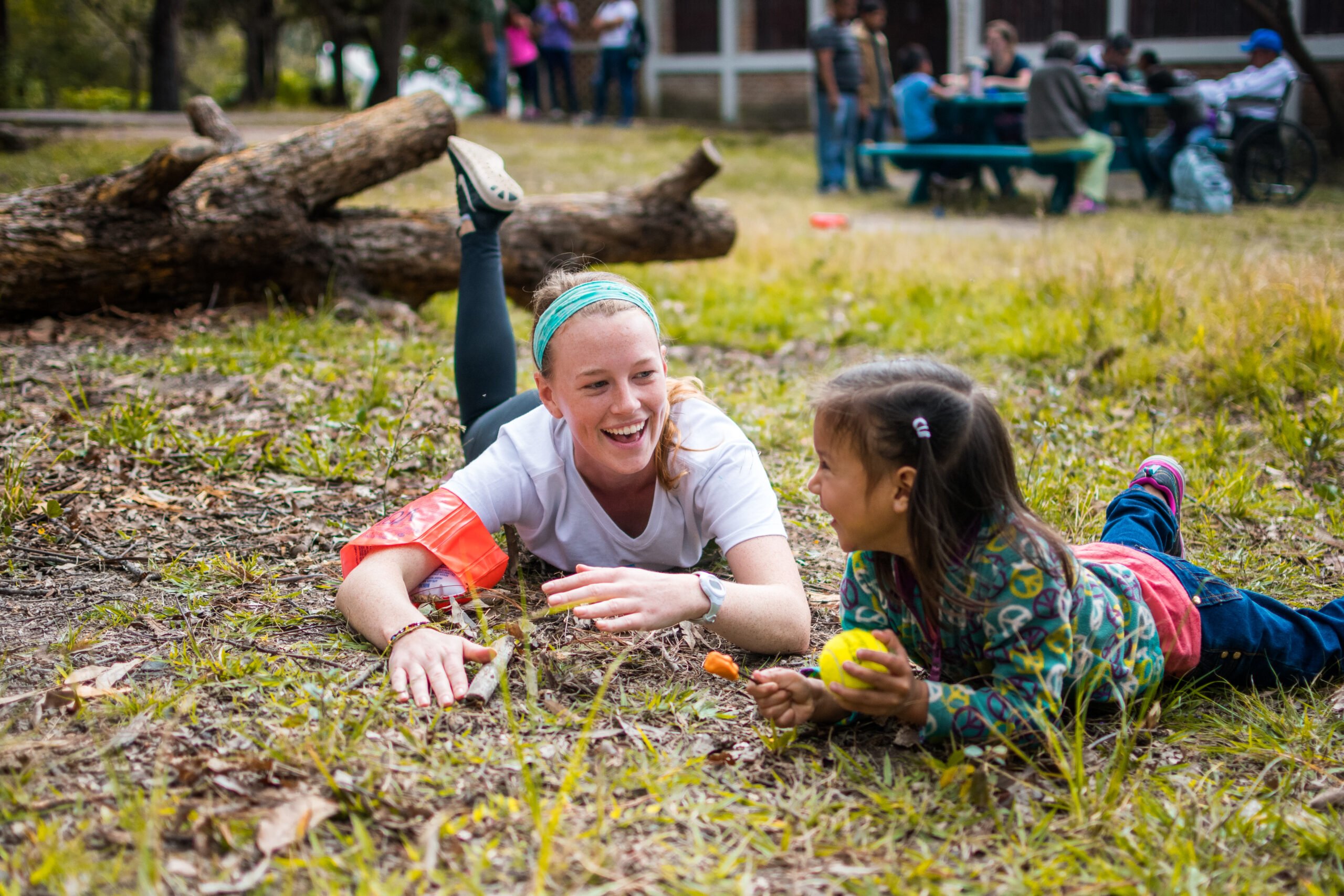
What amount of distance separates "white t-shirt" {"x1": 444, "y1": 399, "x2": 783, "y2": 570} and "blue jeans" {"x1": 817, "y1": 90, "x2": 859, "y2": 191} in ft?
33.5

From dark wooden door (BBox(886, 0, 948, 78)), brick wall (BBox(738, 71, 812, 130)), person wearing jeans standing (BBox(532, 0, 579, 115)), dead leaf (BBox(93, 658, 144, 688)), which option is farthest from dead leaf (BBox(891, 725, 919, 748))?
dark wooden door (BBox(886, 0, 948, 78))

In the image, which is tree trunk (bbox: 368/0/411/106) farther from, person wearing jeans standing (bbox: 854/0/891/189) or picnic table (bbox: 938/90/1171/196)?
picnic table (bbox: 938/90/1171/196)

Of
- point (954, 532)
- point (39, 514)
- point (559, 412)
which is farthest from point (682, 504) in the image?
point (39, 514)

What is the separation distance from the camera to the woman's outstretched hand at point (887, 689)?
6.63 feet

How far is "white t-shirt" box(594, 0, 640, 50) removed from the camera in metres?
17.9

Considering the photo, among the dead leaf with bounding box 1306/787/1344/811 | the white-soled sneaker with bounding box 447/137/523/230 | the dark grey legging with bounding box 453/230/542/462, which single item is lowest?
the dead leaf with bounding box 1306/787/1344/811

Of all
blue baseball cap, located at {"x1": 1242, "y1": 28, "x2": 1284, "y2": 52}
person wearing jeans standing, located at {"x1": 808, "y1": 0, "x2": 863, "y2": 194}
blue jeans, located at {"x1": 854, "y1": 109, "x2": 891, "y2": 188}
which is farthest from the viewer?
blue jeans, located at {"x1": 854, "y1": 109, "x2": 891, "y2": 188}

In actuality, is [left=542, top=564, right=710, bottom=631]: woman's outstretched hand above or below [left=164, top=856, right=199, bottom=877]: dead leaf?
above

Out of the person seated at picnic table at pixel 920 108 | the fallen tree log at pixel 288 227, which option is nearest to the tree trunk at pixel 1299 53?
the person seated at picnic table at pixel 920 108

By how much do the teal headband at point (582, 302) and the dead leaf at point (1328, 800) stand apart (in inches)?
68.1

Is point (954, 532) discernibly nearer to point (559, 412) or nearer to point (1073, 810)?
point (1073, 810)

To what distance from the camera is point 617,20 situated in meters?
17.9

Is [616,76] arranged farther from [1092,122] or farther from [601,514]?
[601,514]

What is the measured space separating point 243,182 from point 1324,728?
5.34 m
